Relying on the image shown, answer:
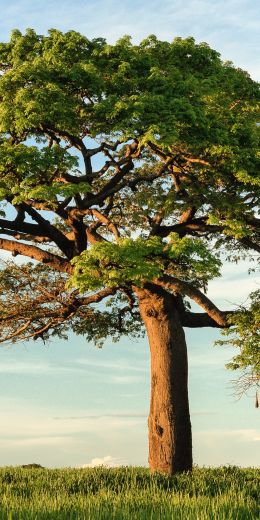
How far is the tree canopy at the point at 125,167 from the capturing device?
1836 centimetres

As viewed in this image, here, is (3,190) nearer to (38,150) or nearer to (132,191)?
(38,150)

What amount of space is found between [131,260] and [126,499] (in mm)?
6701

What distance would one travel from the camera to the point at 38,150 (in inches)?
733

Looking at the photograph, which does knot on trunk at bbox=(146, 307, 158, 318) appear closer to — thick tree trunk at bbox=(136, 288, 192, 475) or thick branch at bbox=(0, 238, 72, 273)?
thick tree trunk at bbox=(136, 288, 192, 475)

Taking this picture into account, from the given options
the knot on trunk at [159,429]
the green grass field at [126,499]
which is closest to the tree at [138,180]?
the knot on trunk at [159,429]

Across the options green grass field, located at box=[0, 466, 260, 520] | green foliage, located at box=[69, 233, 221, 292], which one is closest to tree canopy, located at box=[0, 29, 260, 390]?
green foliage, located at box=[69, 233, 221, 292]

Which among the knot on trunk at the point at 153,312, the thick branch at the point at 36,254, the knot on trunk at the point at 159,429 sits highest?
the thick branch at the point at 36,254

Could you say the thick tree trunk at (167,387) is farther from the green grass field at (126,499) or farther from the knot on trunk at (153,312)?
the green grass field at (126,499)

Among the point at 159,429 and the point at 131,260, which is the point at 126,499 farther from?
the point at 159,429

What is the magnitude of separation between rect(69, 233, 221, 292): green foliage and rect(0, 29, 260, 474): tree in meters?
0.04

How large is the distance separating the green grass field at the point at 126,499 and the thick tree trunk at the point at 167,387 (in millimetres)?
954

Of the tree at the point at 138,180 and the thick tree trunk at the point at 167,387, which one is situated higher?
the tree at the point at 138,180

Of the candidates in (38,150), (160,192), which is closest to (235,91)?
(160,192)

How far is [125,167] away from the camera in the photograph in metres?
21.2
